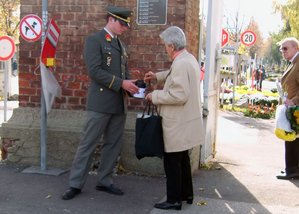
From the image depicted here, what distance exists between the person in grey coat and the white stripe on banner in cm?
100

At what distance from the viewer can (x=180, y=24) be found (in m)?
6.16

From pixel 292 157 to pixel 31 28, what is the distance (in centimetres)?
420

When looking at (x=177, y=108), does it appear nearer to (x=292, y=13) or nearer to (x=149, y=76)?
(x=149, y=76)

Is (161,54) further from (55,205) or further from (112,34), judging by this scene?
(55,205)

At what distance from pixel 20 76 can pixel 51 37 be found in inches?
39.3

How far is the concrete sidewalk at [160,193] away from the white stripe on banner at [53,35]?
177 cm

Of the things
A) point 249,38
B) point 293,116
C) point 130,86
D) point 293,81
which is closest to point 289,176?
point 293,116

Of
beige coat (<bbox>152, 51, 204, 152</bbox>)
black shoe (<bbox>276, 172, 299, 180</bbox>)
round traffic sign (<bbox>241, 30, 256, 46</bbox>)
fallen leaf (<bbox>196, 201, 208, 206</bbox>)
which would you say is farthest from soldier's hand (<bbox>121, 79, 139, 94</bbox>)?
round traffic sign (<bbox>241, 30, 256, 46</bbox>)

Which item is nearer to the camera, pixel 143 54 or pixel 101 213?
pixel 101 213

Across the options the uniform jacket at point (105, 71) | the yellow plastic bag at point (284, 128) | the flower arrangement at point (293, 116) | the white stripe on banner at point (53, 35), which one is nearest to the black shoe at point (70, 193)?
the uniform jacket at point (105, 71)

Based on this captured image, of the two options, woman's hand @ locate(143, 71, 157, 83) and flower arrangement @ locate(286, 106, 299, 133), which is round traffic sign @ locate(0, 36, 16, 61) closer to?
woman's hand @ locate(143, 71, 157, 83)

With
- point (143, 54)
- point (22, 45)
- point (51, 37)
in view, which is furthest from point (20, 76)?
point (143, 54)

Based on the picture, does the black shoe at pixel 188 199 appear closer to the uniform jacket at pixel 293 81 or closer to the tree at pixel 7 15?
the uniform jacket at pixel 293 81

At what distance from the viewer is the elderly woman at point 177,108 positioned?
472 cm
